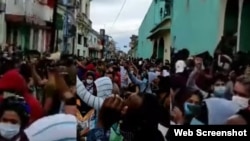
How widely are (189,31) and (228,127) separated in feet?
9.55

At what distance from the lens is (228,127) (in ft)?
10.4

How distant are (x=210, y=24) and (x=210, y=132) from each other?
1.89m

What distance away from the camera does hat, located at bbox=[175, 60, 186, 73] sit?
4.06 m

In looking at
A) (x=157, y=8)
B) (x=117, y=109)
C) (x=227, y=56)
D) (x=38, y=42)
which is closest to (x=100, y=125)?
(x=117, y=109)

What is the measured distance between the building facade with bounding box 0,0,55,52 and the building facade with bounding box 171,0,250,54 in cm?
1794

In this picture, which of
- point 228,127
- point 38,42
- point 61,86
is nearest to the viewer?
point 228,127

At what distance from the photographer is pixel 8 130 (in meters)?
4.05

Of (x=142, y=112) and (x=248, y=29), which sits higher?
(x=248, y=29)

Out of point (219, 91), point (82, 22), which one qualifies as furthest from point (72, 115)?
point (82, 22)

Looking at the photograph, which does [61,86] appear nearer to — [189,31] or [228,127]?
[189,31]

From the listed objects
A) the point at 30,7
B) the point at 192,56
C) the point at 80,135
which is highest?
the point at 30,7

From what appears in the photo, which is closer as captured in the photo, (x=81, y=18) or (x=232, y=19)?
(x=232, y=19)

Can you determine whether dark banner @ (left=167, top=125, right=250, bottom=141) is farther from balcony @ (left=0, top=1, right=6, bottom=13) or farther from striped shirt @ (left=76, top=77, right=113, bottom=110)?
balcony @ (left=0, top=1, right=6, bottom=13)

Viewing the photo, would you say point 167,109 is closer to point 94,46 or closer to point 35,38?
point 35,38
